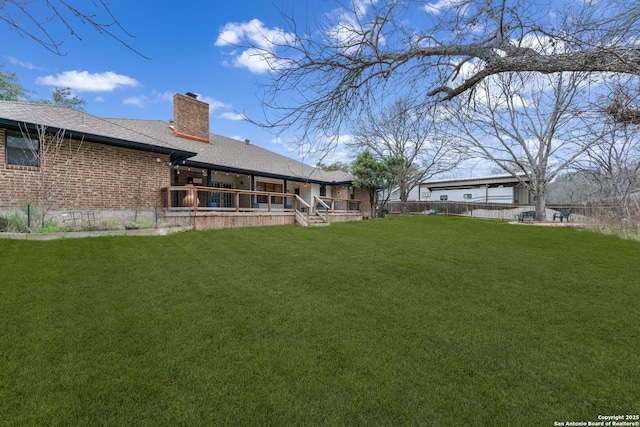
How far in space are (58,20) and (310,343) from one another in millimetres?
3439

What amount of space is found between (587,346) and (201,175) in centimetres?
1635

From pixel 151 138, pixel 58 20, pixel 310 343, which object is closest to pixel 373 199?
pixel 151 138

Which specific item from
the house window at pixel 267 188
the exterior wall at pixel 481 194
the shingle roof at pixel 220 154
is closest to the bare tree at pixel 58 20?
the shingle roof at pixel 220 154

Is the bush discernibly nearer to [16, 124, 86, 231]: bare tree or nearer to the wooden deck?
[16, 124, 86, 231]: bare tree

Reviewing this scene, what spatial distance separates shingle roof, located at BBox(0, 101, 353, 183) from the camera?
9.48m

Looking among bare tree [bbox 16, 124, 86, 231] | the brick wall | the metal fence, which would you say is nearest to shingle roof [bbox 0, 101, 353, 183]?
bare tree [bbox 16, 124, 86, 231]

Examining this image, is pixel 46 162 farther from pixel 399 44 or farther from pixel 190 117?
pixel 399 44

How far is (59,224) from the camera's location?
8.81 metres

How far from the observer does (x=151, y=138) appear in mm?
11883

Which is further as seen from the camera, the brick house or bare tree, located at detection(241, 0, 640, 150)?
the brick house

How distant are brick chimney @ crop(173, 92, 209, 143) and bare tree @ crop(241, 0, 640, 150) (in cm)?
1488

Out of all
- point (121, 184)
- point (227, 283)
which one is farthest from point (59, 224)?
point (227, 283)

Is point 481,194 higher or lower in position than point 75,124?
lower

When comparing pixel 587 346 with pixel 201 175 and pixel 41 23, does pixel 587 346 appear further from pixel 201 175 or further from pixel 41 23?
pixel 201 175
